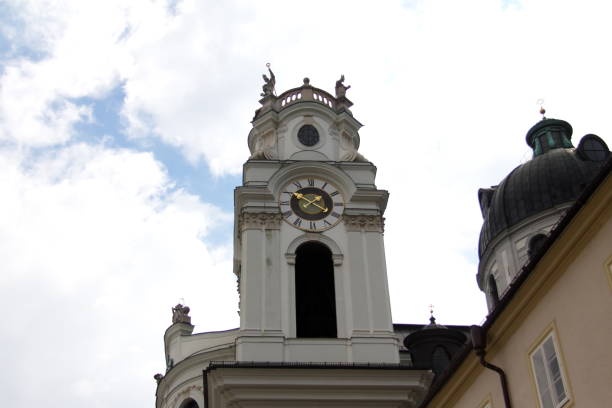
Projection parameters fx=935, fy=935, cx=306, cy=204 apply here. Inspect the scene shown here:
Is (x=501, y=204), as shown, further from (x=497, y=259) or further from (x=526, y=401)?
(x=526, y=401)

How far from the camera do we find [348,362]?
85.2ft

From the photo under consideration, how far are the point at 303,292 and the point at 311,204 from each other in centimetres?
294

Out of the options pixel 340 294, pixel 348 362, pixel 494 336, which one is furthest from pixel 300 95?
pixel 494 336

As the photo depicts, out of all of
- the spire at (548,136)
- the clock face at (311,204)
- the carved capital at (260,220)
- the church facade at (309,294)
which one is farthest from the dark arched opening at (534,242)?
the carved capital at (260,220)

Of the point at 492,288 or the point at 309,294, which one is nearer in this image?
the point at 309,294

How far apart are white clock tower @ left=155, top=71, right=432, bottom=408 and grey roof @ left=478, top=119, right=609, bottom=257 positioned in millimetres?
6823

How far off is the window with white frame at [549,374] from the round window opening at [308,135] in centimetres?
1913

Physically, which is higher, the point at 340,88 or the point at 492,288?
the point at 340,88

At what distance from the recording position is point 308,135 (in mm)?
32188

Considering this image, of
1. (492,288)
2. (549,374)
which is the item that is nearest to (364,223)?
(492,288)

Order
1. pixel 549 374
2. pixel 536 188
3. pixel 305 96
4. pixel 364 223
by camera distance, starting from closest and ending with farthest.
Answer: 1. pixel 549 374
2. pixel 364 223
3. pixel 305 96
4. pixel 536 188

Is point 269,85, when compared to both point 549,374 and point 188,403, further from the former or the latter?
point 549,374

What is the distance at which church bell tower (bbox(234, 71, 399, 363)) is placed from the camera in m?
26.5

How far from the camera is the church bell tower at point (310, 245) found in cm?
2650
